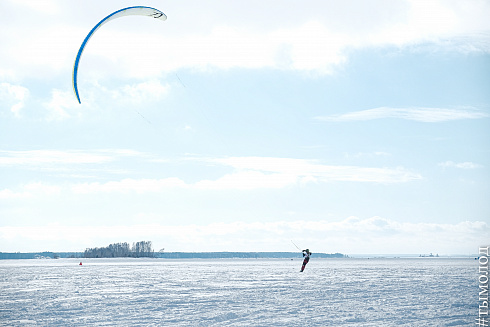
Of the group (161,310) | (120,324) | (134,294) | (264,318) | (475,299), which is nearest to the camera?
(120,324)

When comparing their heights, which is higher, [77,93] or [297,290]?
[77,93]

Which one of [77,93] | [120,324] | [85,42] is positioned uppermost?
[85,42]

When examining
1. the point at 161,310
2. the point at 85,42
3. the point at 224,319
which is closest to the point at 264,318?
the point at 224,319

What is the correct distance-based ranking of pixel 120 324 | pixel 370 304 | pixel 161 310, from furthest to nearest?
pixel 370 304 < pixel 161 310 < pixel 120 324

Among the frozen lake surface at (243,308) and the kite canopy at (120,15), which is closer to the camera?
the frozen lake surface at (243,308)

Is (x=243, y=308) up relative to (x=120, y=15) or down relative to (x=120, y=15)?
down

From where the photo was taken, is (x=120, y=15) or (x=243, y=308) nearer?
(x=243, y=308)

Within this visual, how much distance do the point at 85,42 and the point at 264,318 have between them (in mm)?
10213

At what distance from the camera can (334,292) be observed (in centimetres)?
2150

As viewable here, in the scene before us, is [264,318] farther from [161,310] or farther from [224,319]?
[161,310]

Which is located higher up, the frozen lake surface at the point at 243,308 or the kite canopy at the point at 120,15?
the kite canopy at the point at 120,15

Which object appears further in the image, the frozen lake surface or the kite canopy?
the kite canopy

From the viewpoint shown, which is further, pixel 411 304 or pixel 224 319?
pixel 411 304

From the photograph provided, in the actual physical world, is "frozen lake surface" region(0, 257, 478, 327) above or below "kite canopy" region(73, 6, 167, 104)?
below
